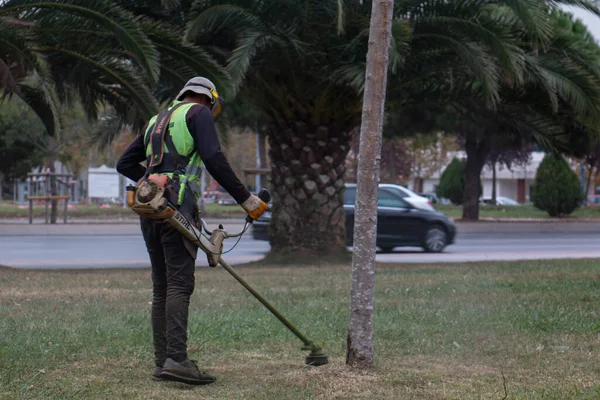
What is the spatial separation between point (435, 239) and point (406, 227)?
2.31 ft

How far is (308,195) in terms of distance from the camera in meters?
15.2

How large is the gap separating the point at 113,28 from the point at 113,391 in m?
7.72

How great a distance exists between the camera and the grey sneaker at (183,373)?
527cm

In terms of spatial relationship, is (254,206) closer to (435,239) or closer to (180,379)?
(180,379)

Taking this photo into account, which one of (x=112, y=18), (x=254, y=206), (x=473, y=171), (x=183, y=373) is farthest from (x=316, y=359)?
(x=473, y=171)

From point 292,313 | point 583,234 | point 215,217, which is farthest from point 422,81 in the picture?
point 215,217

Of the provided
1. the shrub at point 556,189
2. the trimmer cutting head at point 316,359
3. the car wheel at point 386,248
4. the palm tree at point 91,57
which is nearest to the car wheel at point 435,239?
the car wheel at point 386,248

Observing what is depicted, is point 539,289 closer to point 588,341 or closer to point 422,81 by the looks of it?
point 588,341

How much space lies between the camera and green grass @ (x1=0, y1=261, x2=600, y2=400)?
5.25 m

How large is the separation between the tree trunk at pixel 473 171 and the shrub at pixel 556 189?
215 inches

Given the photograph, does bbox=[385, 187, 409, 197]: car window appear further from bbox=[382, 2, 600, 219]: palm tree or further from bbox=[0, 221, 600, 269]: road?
bbox=[382, 2, 600, 219]: palm tree

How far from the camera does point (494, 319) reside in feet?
26.0

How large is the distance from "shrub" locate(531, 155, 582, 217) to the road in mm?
6704

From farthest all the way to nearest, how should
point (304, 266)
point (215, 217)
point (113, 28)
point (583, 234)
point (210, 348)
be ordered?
point (215, 217) < point (583, 234) < point (304, 266) < point (113, 28) < point (210, 348)
